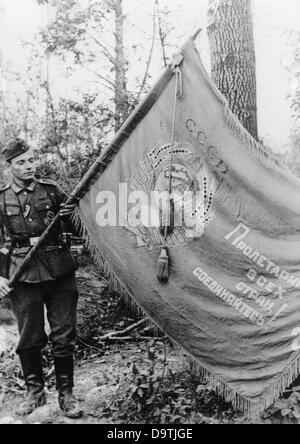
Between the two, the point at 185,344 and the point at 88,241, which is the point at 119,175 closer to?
the point at 88,241

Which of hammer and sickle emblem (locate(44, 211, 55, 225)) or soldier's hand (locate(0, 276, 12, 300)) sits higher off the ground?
hammer and sickle emblem (locate(44, 211, 55, 225))

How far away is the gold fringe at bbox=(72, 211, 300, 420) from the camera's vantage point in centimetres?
296

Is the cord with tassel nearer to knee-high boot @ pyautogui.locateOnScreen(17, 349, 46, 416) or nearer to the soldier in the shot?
the soldier

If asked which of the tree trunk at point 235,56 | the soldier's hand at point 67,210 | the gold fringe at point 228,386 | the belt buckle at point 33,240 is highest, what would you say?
the tree trunk at point 235,56

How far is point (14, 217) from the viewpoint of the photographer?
3416mm

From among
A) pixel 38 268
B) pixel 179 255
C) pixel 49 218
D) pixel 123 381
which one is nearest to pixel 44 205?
pixel 49 218

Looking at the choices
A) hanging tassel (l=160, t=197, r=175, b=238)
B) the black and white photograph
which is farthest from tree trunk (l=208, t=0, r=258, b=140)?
hanging tassel (l=160, t=197, r=175, b=238)

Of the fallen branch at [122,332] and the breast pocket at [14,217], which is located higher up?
the breast pocket at [14,217]

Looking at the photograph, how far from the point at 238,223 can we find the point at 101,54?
701 cm

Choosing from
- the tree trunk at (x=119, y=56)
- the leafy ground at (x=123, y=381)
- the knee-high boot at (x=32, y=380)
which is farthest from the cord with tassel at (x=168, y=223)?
the tree trunk at (x=119, y=56)

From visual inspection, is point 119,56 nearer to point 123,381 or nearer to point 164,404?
point 123,381

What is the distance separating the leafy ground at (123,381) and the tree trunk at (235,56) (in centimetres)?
212

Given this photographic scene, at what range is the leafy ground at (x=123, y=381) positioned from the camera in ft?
10.7

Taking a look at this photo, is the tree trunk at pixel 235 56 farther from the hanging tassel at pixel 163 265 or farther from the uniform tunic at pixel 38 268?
the uniform tunic at pixel 38 268
